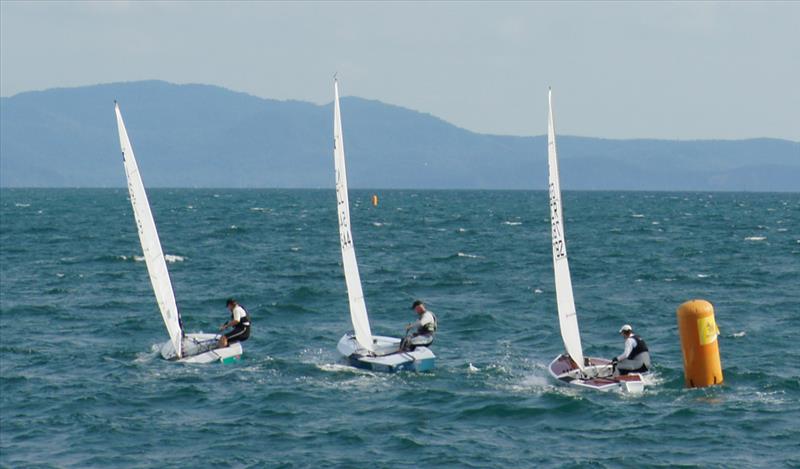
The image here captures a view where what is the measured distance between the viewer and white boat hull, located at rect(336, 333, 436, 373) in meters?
28.4

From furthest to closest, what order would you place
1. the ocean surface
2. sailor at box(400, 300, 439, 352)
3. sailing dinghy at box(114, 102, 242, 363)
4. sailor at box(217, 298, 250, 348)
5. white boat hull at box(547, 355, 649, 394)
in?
1. sailor at box(217, 298, 250, 348)
2. sailing dinghy at box(114, 102, 242, 363)
3. sailor at box(400, 300, 439, 352)
4. white boat hull at box(547, 355, 649, 394)
5. the ocean surface

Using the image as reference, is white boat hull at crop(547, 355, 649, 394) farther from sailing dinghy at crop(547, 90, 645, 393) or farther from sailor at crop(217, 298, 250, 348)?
sailor at crop(217, 298, 250, 348)

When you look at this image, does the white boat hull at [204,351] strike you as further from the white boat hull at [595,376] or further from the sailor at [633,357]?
the sailor at [633,357]

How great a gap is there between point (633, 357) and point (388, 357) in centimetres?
588

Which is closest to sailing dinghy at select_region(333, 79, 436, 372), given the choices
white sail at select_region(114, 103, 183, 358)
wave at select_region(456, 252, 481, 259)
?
white sail at select_region(114, 103, 183, 358)

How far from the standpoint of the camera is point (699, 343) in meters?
26.0

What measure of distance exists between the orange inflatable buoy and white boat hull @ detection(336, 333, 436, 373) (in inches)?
237

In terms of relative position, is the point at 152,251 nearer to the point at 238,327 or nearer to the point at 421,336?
the point at 238,327

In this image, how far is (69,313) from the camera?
130 ft

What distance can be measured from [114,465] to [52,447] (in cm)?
185

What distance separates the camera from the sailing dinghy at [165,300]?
30312 mm

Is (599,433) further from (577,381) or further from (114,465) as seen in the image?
(114,465)

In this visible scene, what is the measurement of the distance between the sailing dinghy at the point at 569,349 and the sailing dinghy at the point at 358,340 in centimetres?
325

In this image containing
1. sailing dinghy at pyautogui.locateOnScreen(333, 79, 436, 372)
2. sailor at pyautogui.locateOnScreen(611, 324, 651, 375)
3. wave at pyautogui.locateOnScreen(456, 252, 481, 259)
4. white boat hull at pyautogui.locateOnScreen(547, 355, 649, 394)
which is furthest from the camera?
wave at pyautogui.locateOnScreen(456, 252, 481, 259)
